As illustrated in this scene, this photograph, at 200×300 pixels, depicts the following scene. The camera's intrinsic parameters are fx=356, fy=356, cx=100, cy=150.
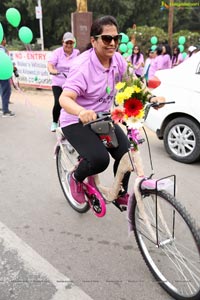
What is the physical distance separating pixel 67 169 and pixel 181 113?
7.31 feet

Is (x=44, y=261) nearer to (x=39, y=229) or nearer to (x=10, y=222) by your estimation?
(x=39, y=229)

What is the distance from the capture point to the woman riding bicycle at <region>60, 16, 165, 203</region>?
2.61 metres

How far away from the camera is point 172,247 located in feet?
8.30

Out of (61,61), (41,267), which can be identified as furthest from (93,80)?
(61,61)

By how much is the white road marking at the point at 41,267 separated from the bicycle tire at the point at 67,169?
28.0 inches

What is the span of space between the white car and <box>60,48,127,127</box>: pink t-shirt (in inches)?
88.7

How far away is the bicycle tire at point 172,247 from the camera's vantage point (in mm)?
2248

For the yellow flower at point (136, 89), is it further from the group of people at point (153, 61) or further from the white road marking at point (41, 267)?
the group of people at point (153, 61)

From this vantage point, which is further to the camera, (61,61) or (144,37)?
(144,37)

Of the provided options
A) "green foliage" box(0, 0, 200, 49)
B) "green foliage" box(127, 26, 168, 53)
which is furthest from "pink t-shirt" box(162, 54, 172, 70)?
"green foliage" box(0, 0, 200, 49)

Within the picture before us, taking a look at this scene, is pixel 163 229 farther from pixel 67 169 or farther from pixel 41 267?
pixel 67 169

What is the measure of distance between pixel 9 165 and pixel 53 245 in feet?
7.22

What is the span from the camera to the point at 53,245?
3.13m

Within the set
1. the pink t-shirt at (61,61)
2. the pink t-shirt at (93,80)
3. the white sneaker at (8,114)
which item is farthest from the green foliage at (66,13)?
the pink t-shirt at (93,80)
